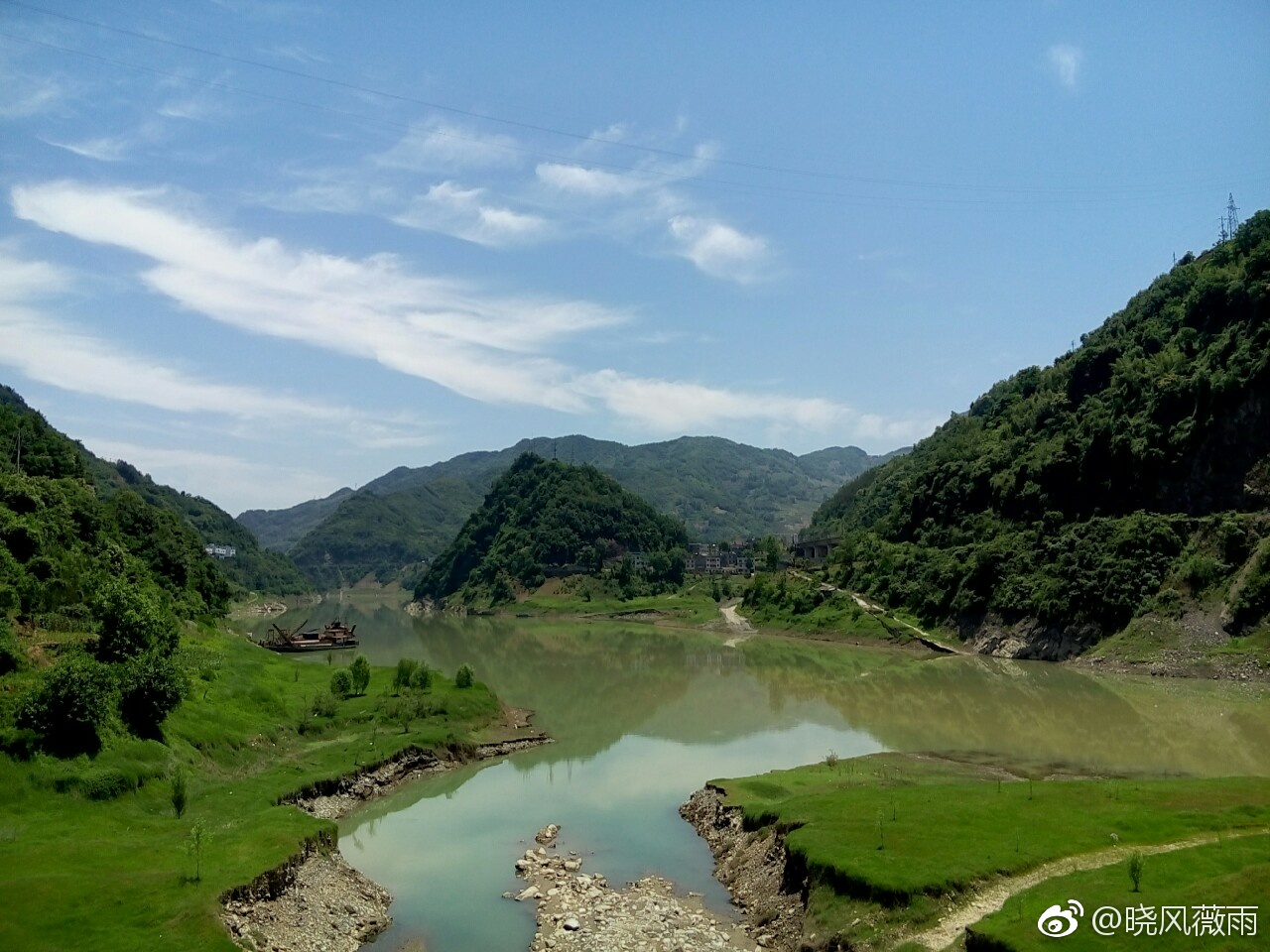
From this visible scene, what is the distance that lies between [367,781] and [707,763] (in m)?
16.0

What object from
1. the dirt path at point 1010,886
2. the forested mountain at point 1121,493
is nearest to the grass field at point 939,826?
the dirt path at point 1010,886

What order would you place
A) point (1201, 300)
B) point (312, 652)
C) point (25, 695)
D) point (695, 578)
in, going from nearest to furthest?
point (25, 695) → point (312, 652) → point (1201, 300) → point (695, 578)

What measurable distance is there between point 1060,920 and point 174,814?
85.1 ft

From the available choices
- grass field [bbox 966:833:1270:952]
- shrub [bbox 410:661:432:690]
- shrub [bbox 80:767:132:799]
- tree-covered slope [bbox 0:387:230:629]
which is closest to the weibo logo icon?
grass field [bbox 966:833:1270:952]

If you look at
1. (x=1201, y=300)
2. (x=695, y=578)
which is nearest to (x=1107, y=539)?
(x=1201, y=300)

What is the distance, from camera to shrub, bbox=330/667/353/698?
54.7 metres

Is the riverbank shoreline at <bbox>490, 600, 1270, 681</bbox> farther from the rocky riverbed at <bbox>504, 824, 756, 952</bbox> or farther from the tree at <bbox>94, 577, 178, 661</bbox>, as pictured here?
the tree at <bbox>94, 577, 178, 661</bbox>

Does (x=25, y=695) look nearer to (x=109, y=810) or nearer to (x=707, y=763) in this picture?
(x=109, y=810)

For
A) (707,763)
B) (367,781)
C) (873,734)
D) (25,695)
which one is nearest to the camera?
(25,695)

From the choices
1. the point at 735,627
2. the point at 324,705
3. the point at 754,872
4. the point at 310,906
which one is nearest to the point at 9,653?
the point at 310,906

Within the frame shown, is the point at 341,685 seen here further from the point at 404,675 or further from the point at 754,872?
the point at 754,872

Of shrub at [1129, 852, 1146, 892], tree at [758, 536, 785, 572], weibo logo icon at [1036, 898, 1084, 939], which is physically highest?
tree at [758, 536, 785, 572]

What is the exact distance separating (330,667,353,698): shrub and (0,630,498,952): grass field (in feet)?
13.0

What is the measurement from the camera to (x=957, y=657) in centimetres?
8781
